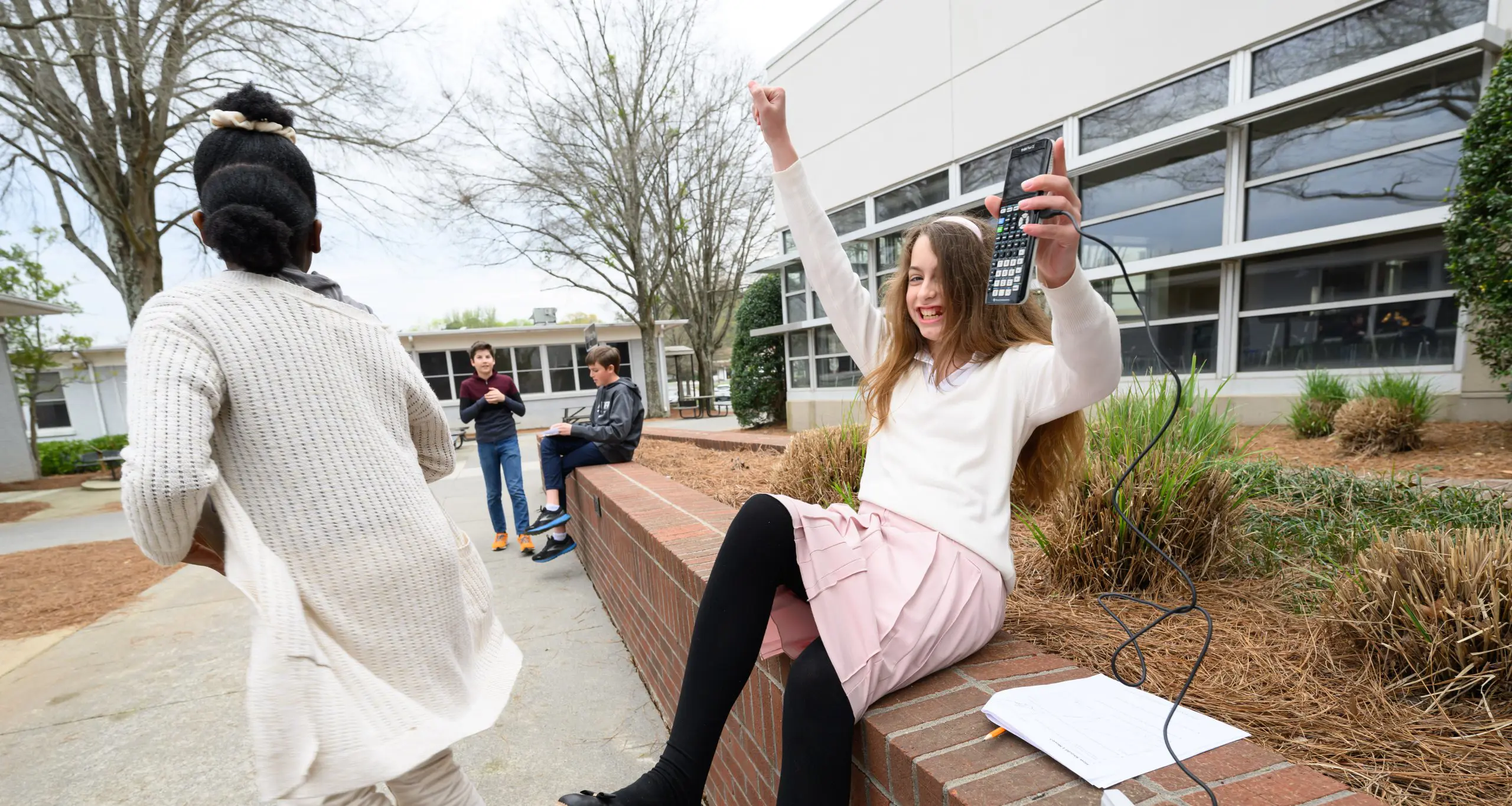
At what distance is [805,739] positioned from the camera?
1114 mm

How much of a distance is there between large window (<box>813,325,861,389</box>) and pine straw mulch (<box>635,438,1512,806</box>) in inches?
359

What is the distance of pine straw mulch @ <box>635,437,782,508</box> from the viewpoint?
3.79 m

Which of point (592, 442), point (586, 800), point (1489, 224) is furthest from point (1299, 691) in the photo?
point (1489, 224)

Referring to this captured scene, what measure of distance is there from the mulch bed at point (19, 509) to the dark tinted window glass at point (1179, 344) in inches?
519

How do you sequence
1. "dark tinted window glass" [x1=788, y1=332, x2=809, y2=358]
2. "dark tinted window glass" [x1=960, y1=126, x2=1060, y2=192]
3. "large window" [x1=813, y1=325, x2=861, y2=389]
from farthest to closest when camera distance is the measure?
"dark tinted window glass" [x1=788, y1=332, x2=809, y2=358], "large window" [x1=813, y1=325, x2=861, y2=389], "dark tinted window glass" [x1=960, y1=126, x2=1060, y2=192]

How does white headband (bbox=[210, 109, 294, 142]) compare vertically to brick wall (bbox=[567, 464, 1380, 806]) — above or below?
above

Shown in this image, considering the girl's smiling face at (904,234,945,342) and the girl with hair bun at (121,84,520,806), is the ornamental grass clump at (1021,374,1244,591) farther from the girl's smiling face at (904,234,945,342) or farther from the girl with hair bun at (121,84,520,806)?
the girl with hair bun at (121,84,520,806)

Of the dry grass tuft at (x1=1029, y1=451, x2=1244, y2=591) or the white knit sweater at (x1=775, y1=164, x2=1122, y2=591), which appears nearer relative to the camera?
the white knit sweater at (x1=775, y1=164, x2=1122, y2=591)

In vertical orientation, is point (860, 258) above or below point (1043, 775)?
above

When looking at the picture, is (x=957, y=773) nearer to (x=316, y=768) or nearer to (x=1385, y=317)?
(x=316, y=768)

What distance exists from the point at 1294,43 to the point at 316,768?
8271mm

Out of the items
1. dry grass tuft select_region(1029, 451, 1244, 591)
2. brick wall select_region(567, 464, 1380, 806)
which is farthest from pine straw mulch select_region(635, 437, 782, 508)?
dry grass tuft select_region(1029, 451, 1244, 591)

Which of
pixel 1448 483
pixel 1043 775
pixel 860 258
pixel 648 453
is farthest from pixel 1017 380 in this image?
pixel 860 258

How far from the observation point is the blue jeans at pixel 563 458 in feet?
15.1
